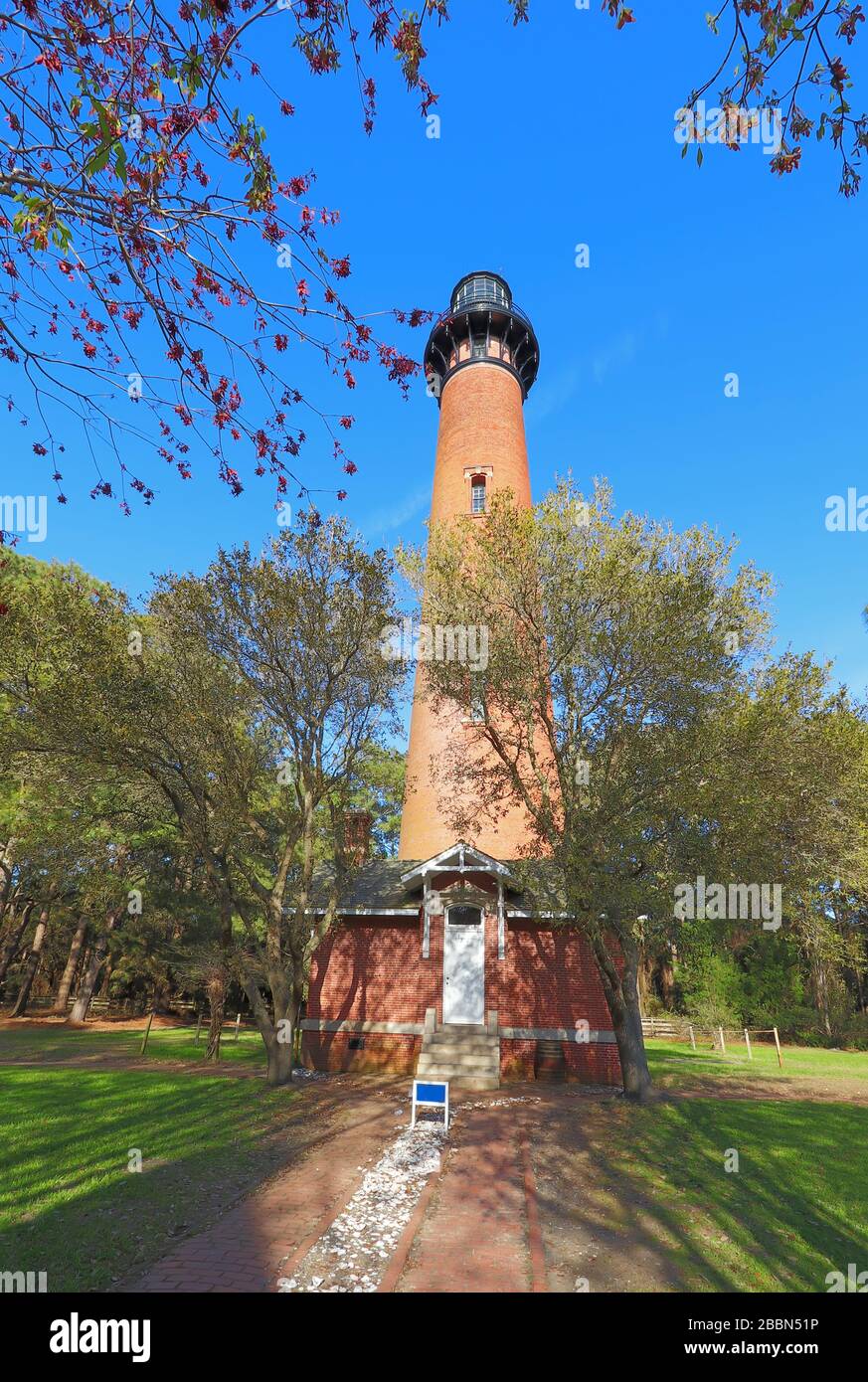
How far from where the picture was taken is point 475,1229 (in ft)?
22.1

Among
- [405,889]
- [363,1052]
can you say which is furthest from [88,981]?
[405,889]

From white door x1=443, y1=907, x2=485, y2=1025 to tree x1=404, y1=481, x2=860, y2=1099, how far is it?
11.1 ft

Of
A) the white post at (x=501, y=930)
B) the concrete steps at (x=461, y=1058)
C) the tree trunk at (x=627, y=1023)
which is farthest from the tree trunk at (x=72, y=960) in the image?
the tree trunk at (x=627, y=1023)

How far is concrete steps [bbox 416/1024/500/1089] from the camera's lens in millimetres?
15086

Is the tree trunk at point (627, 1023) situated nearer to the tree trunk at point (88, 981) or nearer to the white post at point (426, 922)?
the white post at point (426, 922)

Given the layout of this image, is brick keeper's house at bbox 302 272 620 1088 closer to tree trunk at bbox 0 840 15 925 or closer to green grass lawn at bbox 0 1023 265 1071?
green grass lawn at bbox 0 1023 265 1071

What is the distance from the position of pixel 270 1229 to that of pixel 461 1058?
9798 millimetres

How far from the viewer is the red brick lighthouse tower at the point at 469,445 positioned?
1958 centimetres

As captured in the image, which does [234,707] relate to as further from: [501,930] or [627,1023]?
[627,1023]

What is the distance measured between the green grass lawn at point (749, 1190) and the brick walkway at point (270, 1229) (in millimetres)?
3243

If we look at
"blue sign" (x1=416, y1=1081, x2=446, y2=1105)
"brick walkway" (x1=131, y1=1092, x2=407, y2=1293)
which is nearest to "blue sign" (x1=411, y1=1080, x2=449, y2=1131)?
"blue sign" (x1=416, y1=1081, x2=446, y2=1105)

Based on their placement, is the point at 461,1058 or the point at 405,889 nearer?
the point at 461,1058

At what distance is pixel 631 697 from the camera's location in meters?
13.5
